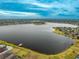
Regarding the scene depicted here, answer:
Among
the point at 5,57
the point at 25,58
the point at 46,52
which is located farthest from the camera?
the point at 46,52

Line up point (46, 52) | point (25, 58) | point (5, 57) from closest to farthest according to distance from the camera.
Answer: point (5, 57), point (25, 58), point (46, 52)

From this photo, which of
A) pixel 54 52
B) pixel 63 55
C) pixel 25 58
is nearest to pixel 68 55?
pixel 63 55

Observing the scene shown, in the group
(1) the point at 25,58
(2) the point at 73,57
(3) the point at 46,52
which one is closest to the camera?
(1) the point at 25,58

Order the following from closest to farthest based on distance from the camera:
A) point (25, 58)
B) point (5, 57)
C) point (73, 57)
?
point (5, 57)
point (25, 58)
point (73, 57)

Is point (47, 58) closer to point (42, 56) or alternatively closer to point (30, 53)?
point (42, 56)

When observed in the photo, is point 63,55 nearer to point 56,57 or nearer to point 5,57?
point 56,57

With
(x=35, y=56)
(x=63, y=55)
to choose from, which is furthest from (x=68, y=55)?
(x=35, y=56)

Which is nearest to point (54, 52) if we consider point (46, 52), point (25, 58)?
point (46, 52)

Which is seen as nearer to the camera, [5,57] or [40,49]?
[5,57]
